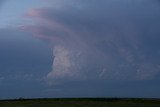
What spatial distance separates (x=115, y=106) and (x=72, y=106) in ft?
21.6

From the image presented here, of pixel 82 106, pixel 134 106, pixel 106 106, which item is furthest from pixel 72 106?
pixel 134 106

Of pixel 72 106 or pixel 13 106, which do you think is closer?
pixel 72 106

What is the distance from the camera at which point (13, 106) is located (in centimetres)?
5903

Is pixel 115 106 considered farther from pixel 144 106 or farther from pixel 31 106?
pixel 31 106

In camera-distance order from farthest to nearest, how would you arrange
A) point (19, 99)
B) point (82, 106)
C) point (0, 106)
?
point (19, 99), point (0, 106), point (82, 106)

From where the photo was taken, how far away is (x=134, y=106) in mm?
56562

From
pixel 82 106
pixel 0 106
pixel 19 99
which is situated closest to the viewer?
pixel 82 106

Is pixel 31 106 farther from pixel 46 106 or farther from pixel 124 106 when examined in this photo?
pixel 124 106

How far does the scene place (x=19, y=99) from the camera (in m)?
80.1

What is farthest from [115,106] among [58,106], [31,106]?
[31,106]

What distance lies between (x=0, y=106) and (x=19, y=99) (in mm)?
21594

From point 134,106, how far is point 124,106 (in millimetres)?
1530

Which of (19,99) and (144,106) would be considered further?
(19,99)

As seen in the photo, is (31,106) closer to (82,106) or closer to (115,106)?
(82,106)
